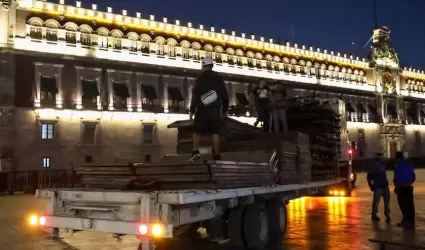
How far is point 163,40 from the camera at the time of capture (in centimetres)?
4566

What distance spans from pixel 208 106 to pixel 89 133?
33.5 meters

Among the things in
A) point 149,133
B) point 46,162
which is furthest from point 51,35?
point 149,133

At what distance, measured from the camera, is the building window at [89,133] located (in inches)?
1548

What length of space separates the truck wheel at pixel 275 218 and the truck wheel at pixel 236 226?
113cm

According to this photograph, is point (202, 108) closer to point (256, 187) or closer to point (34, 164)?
point (256, 187)

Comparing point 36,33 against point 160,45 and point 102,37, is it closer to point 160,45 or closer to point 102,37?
point 102,37

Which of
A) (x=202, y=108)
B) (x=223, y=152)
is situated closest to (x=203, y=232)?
(x=223, y=152)

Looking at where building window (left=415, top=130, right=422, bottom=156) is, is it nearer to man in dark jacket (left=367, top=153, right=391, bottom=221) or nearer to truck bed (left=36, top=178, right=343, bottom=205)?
man in dark jacket (left=367, top=153, right=391, bottom=221)

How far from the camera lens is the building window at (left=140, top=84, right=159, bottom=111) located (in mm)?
43000

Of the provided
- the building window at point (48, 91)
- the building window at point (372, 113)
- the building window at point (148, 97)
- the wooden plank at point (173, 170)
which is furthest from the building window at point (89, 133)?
the building window at point (372, 113)

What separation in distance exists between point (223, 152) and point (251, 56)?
1759 inches

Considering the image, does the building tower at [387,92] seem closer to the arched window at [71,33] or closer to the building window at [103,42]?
the building window at [103,42]

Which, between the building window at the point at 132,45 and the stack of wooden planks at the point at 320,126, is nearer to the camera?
the stack of wooden planks at the point at 320,126

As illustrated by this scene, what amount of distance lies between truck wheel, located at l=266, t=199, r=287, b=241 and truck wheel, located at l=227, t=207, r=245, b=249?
44.3 inches
